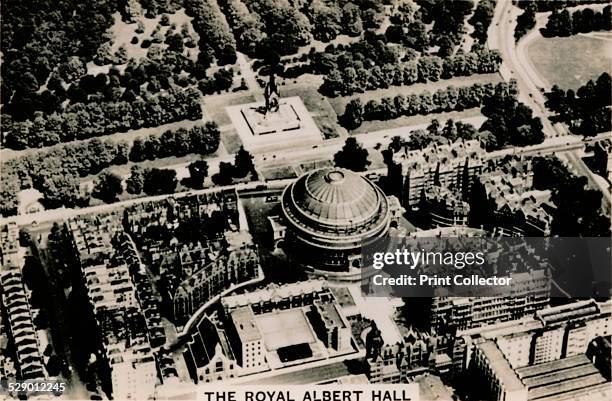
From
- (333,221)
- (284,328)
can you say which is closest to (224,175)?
(333,221)

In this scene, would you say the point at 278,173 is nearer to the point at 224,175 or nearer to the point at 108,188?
the point at 224,175

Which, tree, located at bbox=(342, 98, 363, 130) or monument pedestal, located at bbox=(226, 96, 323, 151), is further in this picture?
tree, located at bbox=(342, 98, 363, 130)

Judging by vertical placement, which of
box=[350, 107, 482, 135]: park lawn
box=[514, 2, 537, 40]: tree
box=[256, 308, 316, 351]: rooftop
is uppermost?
box=[514, 2, 537, 40]: tree

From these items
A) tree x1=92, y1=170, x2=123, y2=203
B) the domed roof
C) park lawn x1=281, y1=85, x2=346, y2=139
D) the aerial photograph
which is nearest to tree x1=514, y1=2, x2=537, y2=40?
the aerial photograph

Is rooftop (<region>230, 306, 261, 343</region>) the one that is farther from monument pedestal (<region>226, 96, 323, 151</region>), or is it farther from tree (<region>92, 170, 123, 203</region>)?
monument pedestal (<region>226, 96, 323, 151</region>)

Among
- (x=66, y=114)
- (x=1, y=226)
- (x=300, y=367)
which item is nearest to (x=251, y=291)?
(x=300, y=367)

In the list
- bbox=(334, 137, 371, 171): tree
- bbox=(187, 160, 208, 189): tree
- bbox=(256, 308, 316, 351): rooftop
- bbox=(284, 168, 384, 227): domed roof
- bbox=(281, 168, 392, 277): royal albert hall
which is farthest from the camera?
bbox=(334, 137, 371, 171): tree

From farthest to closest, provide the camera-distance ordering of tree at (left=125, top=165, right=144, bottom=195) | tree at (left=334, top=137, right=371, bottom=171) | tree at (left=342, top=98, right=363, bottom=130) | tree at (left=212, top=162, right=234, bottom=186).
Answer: tree at (left=342, top=98, right=363, bottom=130) < tree at (left=334, top=137, right=371, bottom=171) < tree at (left=212, top=162, right=234, bottom=186) < tree at (left=125, top=165, right=144, bottom=195)

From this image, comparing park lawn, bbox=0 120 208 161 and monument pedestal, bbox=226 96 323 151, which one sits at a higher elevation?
monument pedestal, bbox=226 96 323 151
